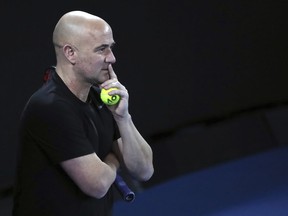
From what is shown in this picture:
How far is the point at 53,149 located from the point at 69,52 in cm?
28

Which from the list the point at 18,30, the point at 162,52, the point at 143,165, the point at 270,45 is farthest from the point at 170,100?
the point at 143,165

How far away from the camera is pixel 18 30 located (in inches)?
137

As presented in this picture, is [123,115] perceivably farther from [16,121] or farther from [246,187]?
[246,187]

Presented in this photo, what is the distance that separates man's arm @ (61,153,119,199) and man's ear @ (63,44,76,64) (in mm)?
280

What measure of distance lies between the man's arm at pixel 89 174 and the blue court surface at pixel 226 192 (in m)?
2.10

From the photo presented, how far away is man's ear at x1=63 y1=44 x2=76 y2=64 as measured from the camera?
5.57ft

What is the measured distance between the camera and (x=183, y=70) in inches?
169

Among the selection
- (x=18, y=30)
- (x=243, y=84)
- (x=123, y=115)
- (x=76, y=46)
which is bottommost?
(x=243, y=84)

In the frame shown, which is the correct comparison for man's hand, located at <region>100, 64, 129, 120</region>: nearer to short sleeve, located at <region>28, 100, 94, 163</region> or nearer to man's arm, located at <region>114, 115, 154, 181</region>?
man's arm, located at <region>114, 115, 154, 181</region>

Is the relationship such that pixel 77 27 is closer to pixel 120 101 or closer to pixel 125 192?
pixel 120 101

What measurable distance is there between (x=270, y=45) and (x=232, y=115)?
62 cm

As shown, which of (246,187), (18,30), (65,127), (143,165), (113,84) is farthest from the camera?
(246,187)

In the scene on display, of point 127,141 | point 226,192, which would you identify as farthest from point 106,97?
point 226,192

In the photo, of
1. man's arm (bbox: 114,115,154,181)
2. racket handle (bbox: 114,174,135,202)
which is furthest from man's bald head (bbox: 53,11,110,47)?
racket handle (bbox: 114,174,135,202)
